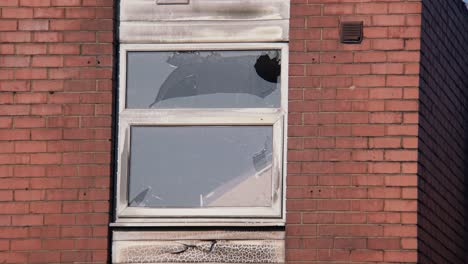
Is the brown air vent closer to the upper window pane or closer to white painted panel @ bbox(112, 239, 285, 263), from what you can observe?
the upper window pane

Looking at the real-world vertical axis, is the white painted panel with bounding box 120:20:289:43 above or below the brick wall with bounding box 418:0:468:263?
above

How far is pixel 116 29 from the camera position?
10.2 m

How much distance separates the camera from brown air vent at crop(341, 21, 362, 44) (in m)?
9.91

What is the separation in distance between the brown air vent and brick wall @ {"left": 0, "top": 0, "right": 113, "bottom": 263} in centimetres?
155

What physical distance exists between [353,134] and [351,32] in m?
0.68

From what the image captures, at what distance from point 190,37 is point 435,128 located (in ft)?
5.90

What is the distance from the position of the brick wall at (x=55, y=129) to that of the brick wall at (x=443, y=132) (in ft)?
6.86

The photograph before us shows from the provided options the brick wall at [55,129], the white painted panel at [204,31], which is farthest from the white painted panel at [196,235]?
the white painted panel at [204,31]

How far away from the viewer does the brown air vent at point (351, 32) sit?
991 centimetres

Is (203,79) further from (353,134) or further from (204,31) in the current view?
(353,134)

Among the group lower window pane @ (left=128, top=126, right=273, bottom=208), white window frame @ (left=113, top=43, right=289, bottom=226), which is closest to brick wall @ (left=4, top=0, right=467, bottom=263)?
white window frame @ (left=113, top=43, right=289, bottom=226)

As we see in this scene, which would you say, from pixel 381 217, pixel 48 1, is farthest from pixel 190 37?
pixel 381 217

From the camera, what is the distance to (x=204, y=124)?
1003cm

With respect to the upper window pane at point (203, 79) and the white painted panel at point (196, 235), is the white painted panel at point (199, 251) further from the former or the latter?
the upper window pane at point (203, 79)
